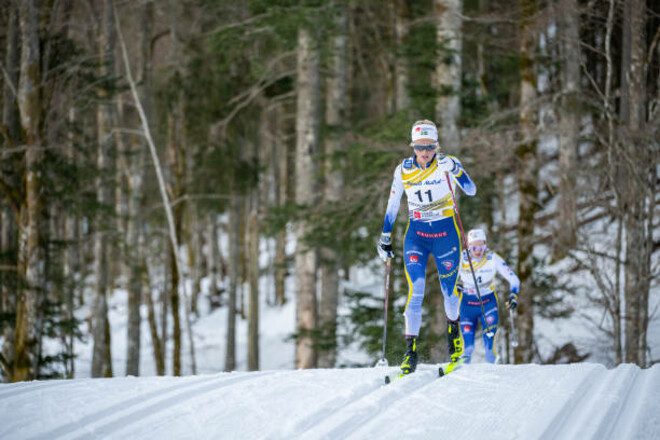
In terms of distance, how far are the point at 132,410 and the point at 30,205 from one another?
7485 millimetres

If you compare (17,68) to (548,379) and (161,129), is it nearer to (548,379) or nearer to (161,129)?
(161,129)

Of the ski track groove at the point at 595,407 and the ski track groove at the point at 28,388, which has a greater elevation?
the ski track groove at the point at 595,407

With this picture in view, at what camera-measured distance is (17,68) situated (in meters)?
12.5

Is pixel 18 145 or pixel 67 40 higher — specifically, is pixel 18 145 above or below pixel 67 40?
below

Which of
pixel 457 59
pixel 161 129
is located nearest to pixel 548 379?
pixel 457 59

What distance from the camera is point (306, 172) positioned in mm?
13555

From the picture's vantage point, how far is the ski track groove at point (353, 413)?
14.1 feet

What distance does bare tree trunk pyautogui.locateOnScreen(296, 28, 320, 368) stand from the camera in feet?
44.0

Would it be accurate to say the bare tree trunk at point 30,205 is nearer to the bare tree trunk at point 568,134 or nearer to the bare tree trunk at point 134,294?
the bare tree trunk at point 134,294

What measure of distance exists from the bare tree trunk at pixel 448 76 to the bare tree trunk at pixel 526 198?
1.22 meters

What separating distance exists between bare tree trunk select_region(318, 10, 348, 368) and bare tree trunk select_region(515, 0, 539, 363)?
3.59 meters

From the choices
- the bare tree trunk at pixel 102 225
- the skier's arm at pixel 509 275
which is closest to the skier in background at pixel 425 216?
the skier's arm at pixel 509 275

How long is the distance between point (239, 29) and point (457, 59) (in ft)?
15.6

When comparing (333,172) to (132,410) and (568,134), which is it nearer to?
(568,134)
